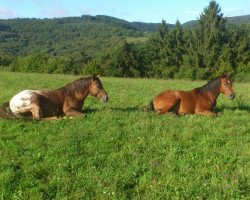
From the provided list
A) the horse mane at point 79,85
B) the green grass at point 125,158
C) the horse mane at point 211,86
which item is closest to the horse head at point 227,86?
the horse mane at point 211,86

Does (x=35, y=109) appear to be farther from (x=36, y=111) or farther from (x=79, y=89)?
(x=79, y=89)

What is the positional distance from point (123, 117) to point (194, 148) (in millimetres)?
3818

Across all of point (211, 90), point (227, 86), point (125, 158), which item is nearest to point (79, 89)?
point (211, 90)

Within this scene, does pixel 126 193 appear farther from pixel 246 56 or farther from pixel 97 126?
pixel 246 56

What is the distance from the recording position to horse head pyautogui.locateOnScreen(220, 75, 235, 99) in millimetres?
15039

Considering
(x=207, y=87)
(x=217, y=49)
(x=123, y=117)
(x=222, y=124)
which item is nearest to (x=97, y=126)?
(x=123, y=117)

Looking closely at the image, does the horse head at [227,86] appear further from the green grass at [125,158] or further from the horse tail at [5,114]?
the horse tail at [5,114]

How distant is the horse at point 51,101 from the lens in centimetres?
1289

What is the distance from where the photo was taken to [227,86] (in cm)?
1506

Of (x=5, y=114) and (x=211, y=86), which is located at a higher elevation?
(x=211, y=86)

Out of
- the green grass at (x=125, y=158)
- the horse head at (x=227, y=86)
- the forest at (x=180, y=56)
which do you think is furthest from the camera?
the forest at (x=180, y=56)

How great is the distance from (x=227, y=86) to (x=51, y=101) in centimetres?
655

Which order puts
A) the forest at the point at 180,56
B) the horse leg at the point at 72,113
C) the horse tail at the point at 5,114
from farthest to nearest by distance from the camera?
1. the forest at the point at 180,56
2. the horse leg at the point at 72,113
3. the horse tail at the point at 5,114

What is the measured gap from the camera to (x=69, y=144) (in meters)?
10.2
